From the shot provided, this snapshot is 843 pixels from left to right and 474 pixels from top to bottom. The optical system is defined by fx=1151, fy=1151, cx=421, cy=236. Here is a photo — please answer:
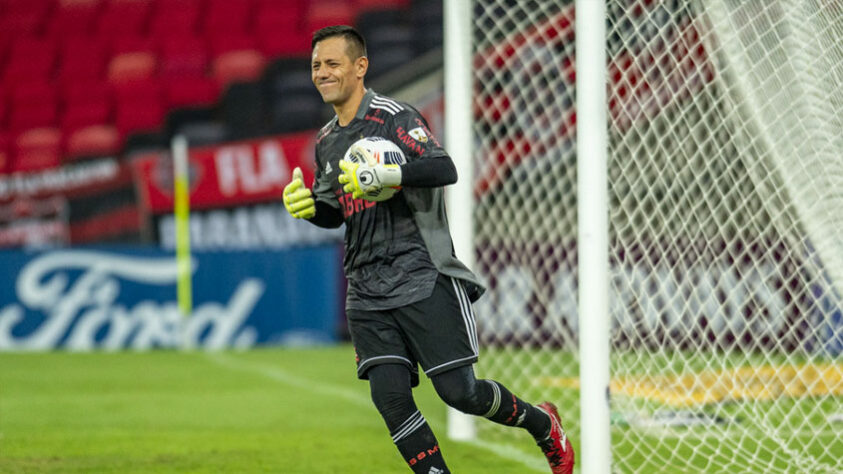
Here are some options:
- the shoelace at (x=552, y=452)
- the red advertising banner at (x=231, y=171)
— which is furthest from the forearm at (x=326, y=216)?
the red advertising banner at (x=231, y=171)

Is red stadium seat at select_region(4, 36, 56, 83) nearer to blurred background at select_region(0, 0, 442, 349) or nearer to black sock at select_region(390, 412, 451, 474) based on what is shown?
blurred background at select_region(0, 0, 442, 349)

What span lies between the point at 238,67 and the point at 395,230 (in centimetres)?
1358

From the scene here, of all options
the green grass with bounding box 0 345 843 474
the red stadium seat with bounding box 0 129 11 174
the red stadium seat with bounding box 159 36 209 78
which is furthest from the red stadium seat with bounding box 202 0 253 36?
the green grass with bounding box 0 345 843 474

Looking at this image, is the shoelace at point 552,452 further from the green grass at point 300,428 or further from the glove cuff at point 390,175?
the glove cuff at point 390,175

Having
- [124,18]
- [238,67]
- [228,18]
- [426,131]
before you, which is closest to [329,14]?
[238,67]

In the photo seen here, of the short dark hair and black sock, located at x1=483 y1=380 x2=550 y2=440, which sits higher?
the short dark hair

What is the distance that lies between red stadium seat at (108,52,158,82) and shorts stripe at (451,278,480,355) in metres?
14.5

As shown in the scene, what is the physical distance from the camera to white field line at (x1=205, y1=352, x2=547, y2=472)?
17.7 ft

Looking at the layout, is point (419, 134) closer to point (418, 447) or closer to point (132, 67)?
point (418, 447)

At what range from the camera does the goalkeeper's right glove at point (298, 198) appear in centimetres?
404

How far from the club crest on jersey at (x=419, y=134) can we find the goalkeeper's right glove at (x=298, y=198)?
42 cm

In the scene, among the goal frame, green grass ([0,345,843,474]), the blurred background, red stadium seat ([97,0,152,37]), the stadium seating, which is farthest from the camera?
red stadium seat ([97,0,152,37])

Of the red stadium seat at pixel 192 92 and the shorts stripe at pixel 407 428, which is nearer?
the shorts stripe at pixel 407 428

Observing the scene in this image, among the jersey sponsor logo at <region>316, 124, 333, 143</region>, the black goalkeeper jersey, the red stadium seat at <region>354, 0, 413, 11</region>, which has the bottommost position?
the black goalkeeper jersey
